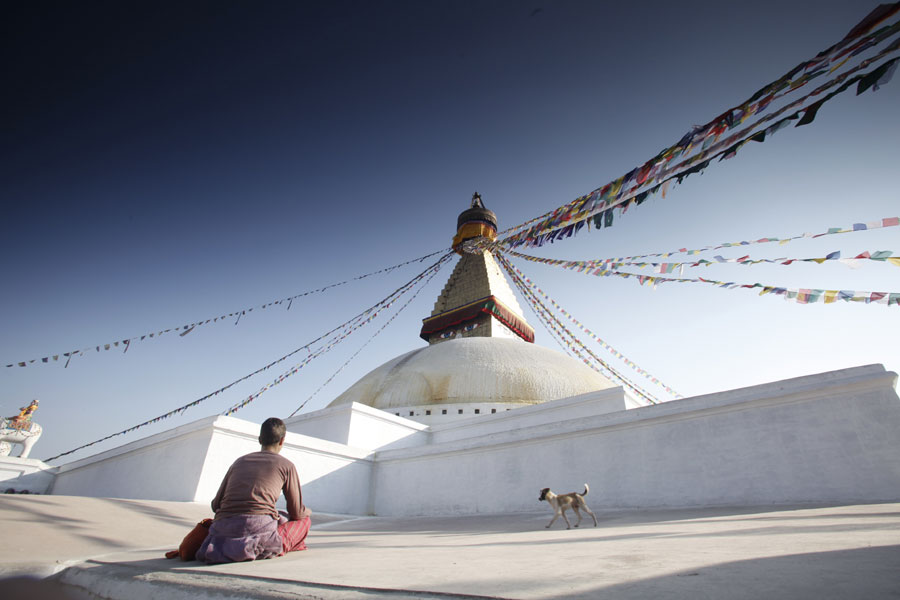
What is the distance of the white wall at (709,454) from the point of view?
5.26m

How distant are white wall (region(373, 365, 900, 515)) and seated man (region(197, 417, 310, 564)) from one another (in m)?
5.60

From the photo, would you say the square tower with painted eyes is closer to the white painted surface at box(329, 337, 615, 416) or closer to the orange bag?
the white painted surface at box(329, 337, 615, 416)

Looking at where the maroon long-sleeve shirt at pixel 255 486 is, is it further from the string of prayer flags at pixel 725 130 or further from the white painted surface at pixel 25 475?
the white painted surface at pixel 25 475

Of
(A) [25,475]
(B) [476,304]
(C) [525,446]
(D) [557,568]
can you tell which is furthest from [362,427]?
(D) [557,568]

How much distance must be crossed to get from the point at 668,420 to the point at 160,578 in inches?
265

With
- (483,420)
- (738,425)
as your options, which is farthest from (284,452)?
(738,425)

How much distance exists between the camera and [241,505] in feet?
8.20

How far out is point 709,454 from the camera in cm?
621

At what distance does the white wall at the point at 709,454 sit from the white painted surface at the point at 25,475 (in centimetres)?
Result: 992

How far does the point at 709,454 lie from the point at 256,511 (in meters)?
6.16

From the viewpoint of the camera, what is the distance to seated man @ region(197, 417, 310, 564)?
7.82 feet

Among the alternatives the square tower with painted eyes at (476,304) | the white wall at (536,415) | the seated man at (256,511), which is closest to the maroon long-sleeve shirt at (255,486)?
the seated man at (256,511)

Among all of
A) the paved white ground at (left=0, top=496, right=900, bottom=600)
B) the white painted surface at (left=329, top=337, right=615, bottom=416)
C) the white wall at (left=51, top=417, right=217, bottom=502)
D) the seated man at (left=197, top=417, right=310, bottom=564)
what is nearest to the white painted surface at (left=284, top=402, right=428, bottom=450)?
the white painted surface at (left=329, top=337, right=615, bottom=416)

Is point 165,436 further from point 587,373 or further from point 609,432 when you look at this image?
point 587,373
